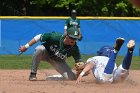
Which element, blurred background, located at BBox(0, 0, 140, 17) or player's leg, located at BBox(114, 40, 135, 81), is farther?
blurred background, located at BBox(0, 0, 140, 17)

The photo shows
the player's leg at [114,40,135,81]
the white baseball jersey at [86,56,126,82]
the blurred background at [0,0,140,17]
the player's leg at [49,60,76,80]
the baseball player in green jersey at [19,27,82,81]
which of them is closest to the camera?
the player's leg at [114,40,135,81]

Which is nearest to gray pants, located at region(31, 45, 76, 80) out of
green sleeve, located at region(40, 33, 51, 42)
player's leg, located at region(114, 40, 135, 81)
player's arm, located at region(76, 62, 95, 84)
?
green sleeve, located at region(40, 33, 51, 42)

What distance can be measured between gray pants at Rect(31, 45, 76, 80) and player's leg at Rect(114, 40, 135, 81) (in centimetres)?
106

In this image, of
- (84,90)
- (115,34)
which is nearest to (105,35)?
(115,34)

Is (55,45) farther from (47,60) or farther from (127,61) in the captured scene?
(127,61)

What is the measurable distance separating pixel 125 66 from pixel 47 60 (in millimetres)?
1626

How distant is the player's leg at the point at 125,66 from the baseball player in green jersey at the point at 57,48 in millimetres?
930

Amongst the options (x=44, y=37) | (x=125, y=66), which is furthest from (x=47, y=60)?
(x=125, y=66)

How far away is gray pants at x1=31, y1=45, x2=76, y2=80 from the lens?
7.71 m

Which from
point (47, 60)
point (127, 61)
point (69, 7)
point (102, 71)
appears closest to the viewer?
point (127, 61)

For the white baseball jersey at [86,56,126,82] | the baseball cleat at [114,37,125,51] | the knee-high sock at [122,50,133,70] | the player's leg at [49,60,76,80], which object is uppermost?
the baseball cleat at [114,37,125,51]

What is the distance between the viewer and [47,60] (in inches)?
313

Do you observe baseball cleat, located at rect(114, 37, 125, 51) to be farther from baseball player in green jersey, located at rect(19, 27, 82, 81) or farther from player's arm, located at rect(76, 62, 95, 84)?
baseball player in green jersey, located at rect(19, 27, 82, 81)

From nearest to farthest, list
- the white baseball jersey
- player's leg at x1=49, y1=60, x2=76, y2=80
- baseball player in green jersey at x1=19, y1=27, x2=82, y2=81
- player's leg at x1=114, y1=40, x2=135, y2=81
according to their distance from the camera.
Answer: player's leg at x1=114, y1=40, x2=135, y2=81 < the white baseball jersey < baseball player in green jersey at x1=19, y1=27, x2=82, y2=81 < player's leg at x1=49, y1=60, x2=76, y2=80
